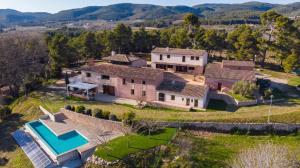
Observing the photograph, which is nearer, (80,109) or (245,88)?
(80,109)

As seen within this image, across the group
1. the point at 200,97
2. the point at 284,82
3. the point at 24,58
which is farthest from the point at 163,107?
the point at 24,58

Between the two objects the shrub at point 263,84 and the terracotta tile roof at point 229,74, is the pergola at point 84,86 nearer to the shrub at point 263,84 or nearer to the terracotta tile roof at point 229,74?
the terracotta tile roof at point 229,74

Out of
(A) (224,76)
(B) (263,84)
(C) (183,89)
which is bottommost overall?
(B) (263,84)

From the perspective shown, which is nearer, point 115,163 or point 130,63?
point 115,163

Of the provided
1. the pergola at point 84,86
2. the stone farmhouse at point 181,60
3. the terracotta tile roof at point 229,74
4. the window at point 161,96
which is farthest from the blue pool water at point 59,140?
the stone farmhouse at point 181,60

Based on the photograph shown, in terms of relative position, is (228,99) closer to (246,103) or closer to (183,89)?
(246,103)


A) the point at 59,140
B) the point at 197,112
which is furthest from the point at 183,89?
the point at 59,140

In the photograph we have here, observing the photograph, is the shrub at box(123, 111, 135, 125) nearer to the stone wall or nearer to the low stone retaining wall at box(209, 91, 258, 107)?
the stone wall

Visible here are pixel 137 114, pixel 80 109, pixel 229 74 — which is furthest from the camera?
pixel 229 74

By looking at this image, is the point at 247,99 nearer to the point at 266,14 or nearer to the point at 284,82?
the point at 284,82
